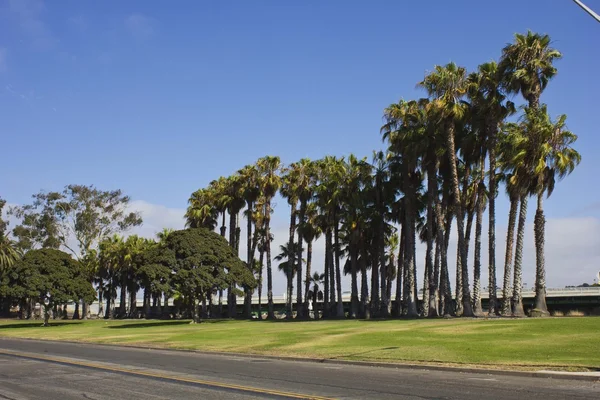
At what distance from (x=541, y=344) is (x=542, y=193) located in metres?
19.1

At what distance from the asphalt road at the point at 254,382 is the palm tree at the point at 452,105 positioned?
85.6 feet

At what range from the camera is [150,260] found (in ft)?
188

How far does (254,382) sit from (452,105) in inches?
1276

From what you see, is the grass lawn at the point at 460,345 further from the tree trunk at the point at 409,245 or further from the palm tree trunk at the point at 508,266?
the tree trunk at the point at 409,245

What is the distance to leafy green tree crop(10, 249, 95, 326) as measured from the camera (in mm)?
63531

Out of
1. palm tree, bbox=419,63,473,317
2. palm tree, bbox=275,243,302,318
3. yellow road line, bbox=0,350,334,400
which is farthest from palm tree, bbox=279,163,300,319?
yellow road line, bbox=0,350,334,400

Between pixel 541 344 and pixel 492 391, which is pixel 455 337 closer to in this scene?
pixel 541 344

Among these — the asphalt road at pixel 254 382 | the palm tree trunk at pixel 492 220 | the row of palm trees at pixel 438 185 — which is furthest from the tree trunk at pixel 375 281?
the asphalt road at pixel 254 382

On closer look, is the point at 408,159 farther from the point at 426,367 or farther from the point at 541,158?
the point at 426,367

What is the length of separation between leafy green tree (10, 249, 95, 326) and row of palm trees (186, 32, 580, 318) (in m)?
16.4

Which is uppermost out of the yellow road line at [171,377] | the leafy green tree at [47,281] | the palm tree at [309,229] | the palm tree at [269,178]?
the palm tree at [269,178]

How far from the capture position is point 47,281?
6469 centimetres

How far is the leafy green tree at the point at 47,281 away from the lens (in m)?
63.5

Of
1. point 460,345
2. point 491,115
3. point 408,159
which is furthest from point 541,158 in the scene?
point 460,345
